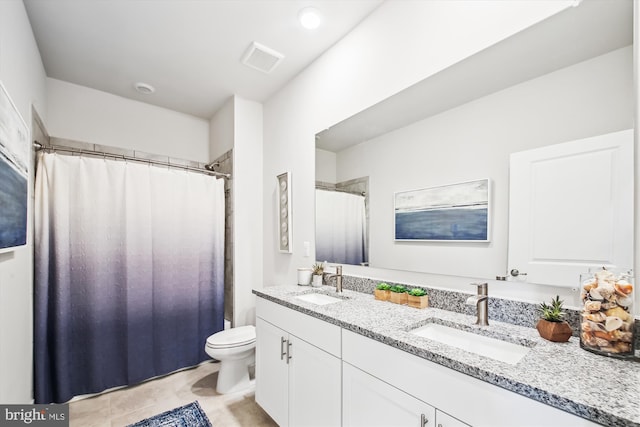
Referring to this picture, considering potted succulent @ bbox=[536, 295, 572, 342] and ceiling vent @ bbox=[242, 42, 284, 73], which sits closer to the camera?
potted succulent @ bbox=[536, 295, 572, 342]

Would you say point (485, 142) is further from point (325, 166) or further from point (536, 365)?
point (325, 166)

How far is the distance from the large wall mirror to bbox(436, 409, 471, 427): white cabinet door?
626mm

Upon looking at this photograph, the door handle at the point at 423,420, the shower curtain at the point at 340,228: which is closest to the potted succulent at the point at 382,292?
the shower curtain at the point at 340,228

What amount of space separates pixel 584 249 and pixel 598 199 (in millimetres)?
179

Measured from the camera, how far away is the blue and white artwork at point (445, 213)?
132cm

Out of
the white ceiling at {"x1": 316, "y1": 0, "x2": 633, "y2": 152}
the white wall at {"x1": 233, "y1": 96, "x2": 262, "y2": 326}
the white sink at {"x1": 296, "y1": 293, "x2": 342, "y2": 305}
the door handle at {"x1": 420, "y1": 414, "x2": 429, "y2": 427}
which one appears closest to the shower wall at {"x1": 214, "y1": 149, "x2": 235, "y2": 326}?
the white wall at {"x1": 233, "y1": 96, "x2": 262, "y2": 326}

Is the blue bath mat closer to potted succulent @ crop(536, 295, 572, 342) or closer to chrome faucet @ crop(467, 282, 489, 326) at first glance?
chrome faucet @ crop(467, 282, 489, 326)

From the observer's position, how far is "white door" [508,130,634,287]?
962 millimetres

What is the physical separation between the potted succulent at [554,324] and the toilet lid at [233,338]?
1.90 metres

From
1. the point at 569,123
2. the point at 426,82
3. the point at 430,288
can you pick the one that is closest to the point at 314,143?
the point at 426,82

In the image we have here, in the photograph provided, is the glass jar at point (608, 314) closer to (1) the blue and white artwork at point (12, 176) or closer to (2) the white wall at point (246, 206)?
(1) the blue and white artwork at point (12, 176)

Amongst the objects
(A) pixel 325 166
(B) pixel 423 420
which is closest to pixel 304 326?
(B) pixel 423 420

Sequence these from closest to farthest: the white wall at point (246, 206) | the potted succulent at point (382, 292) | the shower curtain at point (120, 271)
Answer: the potted succulent at point (382, 292) → the shower curtain at point (120, 271) → the white wall at point (246, 206)

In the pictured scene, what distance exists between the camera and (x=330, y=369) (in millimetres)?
1346
